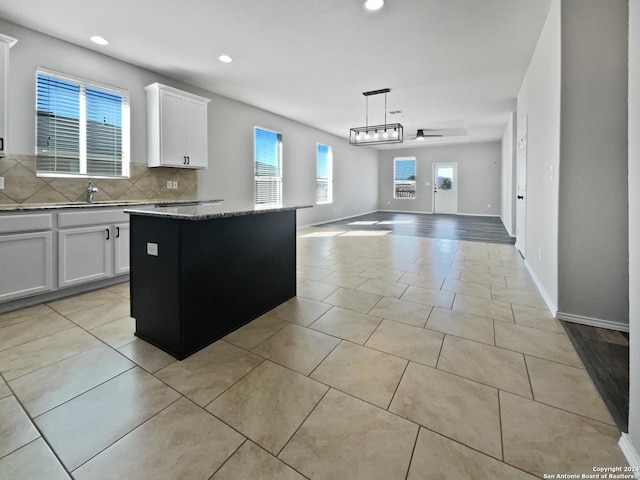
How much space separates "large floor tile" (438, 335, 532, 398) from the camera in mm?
1701

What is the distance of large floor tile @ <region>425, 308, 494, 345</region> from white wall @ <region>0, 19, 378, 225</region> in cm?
416

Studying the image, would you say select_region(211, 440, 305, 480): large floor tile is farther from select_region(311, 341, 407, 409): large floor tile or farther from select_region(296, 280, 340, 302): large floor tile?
select_region(296, 280, 340, 302): large floor tile

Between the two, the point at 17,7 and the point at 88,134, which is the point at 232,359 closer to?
the point at 88,134

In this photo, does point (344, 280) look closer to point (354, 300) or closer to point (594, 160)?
point (354, 300)

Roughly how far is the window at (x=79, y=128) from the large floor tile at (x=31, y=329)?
171 cm

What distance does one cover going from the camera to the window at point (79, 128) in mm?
3369

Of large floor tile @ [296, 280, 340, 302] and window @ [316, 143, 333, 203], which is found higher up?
window @ [316, 143, 333, 203]

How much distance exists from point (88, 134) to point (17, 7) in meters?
1.22

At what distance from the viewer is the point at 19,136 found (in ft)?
10.4

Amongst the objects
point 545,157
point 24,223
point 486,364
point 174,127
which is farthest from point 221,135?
point 486,364

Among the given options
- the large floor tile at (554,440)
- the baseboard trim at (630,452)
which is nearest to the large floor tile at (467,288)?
the large floor tile at (554,440)

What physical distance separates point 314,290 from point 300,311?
1.94ft

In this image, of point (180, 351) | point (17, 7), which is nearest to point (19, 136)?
point (17, 7)

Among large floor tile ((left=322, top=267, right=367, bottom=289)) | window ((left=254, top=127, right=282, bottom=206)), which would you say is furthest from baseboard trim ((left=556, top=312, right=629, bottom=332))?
window ((left=254, top=127, right=282, bottom=206))
